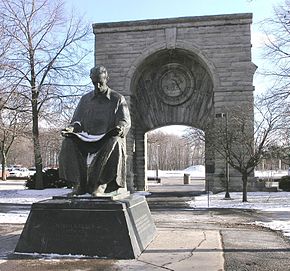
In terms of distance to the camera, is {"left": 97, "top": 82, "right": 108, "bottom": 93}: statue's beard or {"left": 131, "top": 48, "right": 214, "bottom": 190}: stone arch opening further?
{"left": 131, "top": 48, "right": 214, "bottom": 190}: stone arch opening

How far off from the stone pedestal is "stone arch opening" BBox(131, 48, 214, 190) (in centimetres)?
2257

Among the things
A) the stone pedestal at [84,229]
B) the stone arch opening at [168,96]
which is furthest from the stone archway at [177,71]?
the stone pedestal at [84,229]

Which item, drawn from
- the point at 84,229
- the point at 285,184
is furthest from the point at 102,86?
the point at 285,184

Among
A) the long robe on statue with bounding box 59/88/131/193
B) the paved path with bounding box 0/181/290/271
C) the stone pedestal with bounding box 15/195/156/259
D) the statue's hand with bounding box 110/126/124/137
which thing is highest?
the statue's hand with bounding box 110/126/124/137

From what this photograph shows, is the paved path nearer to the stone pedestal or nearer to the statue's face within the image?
the stone pedestal

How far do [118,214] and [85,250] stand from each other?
0.78 metres

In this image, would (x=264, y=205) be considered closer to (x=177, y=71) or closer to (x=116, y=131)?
(x=177, y=71)

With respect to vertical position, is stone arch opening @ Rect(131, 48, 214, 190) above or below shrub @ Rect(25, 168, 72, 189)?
above

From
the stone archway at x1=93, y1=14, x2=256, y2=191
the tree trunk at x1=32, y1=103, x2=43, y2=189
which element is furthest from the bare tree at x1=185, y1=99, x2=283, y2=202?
the tree trunk at x1=32, y1=103, x2=43, y2=189

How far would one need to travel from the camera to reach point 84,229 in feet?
24.6

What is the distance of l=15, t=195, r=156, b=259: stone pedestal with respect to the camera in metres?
7.36

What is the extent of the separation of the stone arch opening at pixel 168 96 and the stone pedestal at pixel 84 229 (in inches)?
889

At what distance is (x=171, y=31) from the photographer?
29.1 meters

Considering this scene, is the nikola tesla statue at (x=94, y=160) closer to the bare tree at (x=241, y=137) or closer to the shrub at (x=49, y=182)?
the bare tree at (x=241, y=137)
